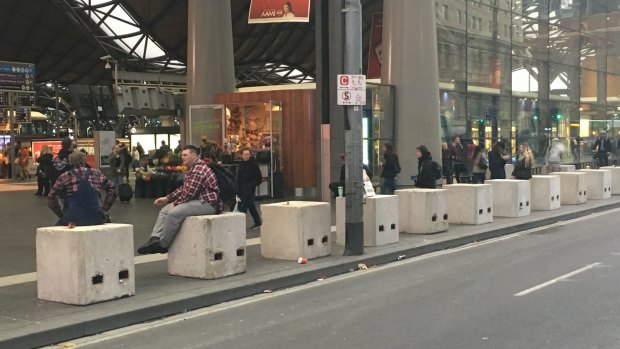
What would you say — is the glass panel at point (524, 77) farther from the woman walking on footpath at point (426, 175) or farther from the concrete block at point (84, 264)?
the concrete block at point (84, 264)

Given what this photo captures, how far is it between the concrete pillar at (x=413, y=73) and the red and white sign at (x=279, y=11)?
5705 millimetres

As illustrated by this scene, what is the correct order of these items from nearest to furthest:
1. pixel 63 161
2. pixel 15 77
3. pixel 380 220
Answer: pixel 380 220 → pixel 63 161 → pixel 15 77

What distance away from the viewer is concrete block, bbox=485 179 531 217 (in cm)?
1620

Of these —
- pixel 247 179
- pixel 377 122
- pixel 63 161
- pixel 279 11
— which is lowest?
pixel 247 179

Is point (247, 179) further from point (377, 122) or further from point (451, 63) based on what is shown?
point (451, 63)

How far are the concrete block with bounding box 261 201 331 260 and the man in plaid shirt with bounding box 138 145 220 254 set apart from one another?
157cm

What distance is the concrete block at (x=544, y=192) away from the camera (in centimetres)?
1775

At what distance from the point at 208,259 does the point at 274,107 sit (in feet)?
43.4

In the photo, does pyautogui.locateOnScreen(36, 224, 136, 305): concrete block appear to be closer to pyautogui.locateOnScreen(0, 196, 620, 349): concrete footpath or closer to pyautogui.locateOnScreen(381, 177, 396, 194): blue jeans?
pyautogui.locateOnScreen(0, 196, 620, 349): concrete footpath

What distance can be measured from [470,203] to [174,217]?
8.02m

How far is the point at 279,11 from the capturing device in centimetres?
1764

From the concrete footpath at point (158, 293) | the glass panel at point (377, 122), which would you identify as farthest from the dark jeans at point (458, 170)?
the concrete footpath at point (158, 293)

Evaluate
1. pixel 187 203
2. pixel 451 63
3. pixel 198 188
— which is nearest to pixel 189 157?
pixel 198 188

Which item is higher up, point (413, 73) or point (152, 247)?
point (413, 73)
